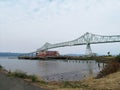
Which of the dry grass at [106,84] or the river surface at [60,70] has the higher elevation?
the dry grass at [106,84]

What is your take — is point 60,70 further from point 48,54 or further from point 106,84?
point 48,54

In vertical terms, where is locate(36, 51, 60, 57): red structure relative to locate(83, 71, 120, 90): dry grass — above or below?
above

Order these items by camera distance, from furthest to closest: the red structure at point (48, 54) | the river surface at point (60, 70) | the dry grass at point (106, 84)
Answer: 1. the red structure at point (48, 54)
2. the river surface at point (60, 70)
3. the dry grass at point (106, 84)

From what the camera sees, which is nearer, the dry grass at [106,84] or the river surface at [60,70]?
the dry grass at [106,84]

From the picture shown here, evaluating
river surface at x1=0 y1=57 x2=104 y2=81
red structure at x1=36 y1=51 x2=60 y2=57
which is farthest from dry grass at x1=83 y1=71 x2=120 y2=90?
red structure at x1=36 y1=51 x2=60 y2=57

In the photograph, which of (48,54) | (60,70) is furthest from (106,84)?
(48,54)

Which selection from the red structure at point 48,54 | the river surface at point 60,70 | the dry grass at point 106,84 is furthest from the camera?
the red structure at point 48,54

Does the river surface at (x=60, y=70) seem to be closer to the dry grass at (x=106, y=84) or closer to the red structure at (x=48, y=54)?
the dry grass at (x=106, y=84)

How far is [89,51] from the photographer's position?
151625 millimetres

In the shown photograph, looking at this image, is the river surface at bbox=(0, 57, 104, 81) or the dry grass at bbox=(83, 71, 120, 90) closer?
the dry grass at bbox=(83, 71, 120, 90)

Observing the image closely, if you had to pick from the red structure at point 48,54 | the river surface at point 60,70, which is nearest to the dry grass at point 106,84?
the river surface at point 60,70

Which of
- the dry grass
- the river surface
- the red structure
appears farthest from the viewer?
the red structure

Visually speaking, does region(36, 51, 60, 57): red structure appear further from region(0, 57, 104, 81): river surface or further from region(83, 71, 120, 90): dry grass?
region(83, 71, 120, 90): dry grass

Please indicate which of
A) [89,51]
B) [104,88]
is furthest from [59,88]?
[89,51]
